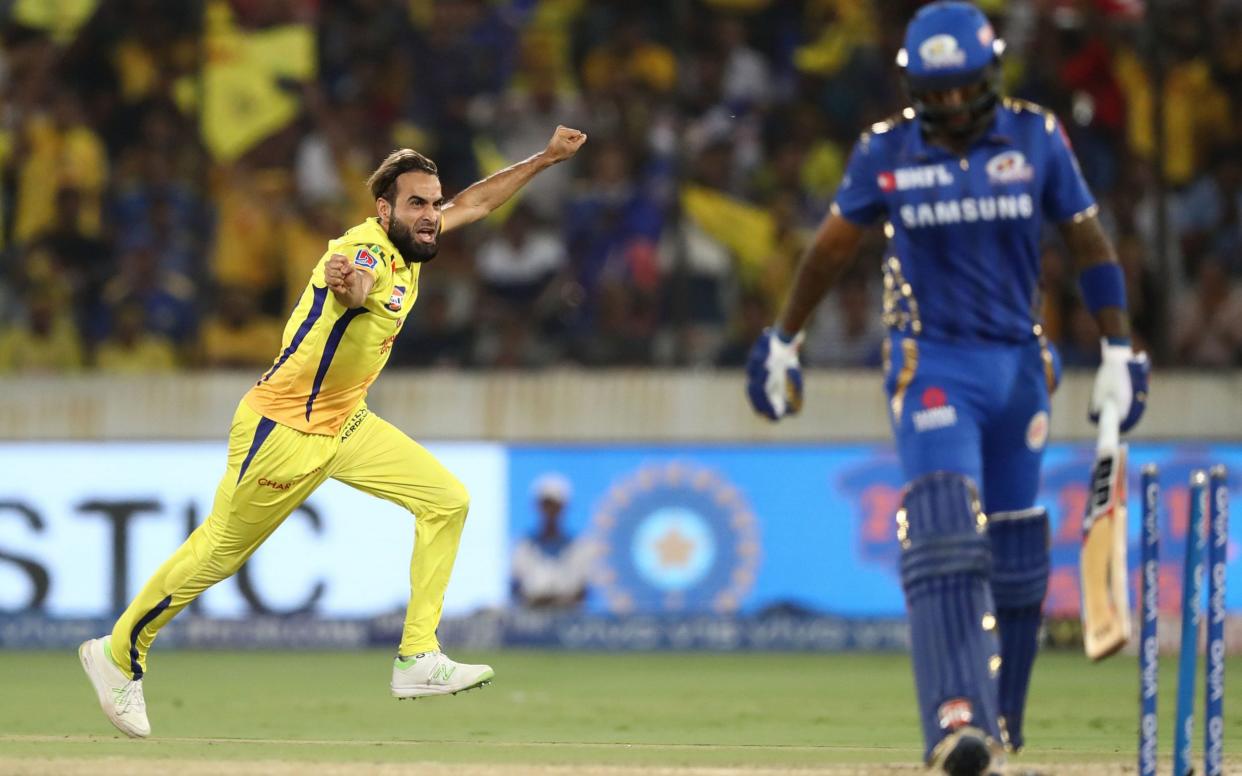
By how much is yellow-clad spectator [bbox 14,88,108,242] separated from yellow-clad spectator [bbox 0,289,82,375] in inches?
18.5

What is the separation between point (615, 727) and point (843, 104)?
230 inches

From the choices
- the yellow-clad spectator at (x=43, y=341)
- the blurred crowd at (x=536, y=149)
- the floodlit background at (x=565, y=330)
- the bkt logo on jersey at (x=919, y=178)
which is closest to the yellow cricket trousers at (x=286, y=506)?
the bkt logo on jersey at (x=919, y=178)

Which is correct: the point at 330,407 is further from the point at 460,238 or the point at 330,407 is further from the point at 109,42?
the point at 109,42

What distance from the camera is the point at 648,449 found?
40.8 feet

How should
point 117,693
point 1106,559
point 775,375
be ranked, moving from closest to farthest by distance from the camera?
point 1106,559 → point 775,375 → point 117,693

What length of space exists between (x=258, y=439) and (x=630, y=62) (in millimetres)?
6494

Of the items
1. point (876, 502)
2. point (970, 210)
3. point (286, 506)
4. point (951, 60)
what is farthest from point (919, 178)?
point (876, 502)

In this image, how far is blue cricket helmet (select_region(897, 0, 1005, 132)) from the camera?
5.66 meters

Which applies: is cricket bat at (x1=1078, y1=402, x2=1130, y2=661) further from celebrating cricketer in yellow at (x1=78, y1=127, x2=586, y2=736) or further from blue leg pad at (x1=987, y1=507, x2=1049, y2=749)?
celebrating cricketer in yellow at (x1=78, y1=127, x2=586, y2=736)

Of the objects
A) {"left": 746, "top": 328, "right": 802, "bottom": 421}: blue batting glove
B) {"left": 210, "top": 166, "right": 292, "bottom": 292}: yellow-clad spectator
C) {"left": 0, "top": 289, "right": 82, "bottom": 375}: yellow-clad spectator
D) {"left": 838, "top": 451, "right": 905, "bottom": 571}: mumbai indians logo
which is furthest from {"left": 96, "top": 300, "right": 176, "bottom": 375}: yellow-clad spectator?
{"left": 746, "top": 328, "right": 802, "bottom": 421}: blue batting glove

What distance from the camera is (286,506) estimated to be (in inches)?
301

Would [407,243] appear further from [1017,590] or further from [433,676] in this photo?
[1017,590]

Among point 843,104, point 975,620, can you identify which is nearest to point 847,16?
point 843,104

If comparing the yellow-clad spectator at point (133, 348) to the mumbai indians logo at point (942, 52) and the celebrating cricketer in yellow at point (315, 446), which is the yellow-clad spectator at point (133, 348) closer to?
the celebrating cricketer in yellow at point (315, 446)
